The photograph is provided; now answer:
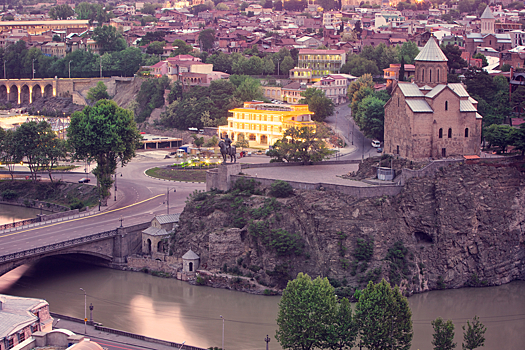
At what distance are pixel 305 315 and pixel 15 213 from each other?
40960mm

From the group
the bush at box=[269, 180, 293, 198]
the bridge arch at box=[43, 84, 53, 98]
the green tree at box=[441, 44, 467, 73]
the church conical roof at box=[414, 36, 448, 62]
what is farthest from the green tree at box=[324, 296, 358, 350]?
the bridge arch at box=[43, 84, 53, 98]

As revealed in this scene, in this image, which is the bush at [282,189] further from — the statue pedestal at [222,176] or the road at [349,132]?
the road at [349,132]

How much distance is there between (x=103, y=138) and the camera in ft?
248

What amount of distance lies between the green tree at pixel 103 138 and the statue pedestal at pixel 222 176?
12894 millimetres

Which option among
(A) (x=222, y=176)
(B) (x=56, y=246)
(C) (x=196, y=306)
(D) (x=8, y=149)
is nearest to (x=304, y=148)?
(A) (x=222, y=176)

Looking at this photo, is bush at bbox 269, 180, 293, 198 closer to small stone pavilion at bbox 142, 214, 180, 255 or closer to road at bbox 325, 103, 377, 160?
small stone pavilion at bbox 142, 214, 180, 255

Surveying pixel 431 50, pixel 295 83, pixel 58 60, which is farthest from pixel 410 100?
pixel 58 60

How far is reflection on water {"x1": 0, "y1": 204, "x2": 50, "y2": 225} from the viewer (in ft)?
249

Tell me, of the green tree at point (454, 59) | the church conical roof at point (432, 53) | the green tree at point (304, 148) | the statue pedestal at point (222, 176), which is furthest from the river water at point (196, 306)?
the green tree at point (454, 59)

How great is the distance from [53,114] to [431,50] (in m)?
Result: 83.4

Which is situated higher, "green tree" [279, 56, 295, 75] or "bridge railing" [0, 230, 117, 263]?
"green tree" [279, 56, 295, 75]

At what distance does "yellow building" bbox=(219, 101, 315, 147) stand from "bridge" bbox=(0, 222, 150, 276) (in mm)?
35019

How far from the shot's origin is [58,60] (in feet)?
484

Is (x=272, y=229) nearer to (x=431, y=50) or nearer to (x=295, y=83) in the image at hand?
(x=431, y=50)
